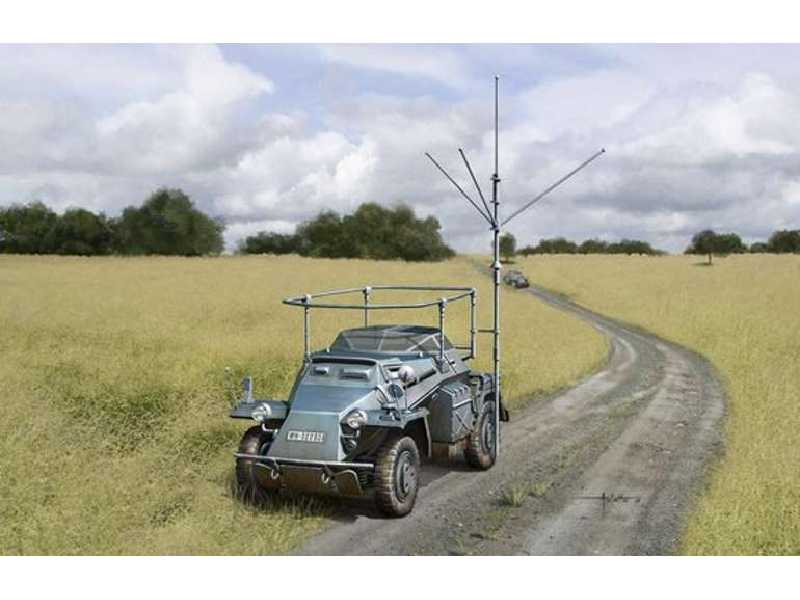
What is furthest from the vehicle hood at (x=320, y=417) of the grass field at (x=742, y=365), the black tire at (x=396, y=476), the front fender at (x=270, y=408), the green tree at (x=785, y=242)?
the green tree at (x=785, y=242)

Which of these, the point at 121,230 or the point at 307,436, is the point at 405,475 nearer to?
the point at 307,436

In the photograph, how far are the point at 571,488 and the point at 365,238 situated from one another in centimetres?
7596

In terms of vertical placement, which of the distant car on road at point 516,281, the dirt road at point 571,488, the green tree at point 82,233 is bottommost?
the dirt road at point 571,488

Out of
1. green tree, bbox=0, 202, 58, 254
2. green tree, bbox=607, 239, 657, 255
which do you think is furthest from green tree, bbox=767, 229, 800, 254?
green tree, bbox=0, 202, 58, 254

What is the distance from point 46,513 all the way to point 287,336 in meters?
12.2

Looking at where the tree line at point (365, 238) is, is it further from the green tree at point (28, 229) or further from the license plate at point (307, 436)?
the license plate at point (307, 436)

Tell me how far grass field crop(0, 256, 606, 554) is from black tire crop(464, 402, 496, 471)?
258 cm

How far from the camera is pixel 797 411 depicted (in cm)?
1400

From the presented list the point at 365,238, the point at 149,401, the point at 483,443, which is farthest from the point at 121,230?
the point at 483,443

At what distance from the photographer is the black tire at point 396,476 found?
8.33 meters

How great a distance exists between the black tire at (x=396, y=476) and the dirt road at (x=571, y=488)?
21 cm

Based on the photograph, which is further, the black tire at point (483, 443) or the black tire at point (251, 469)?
the black tire at point (483, 443)

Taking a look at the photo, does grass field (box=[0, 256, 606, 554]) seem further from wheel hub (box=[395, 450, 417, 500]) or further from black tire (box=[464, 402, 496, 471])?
black tire (box=[464, 402, 496, 471])

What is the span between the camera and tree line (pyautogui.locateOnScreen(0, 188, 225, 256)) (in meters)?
70.2
